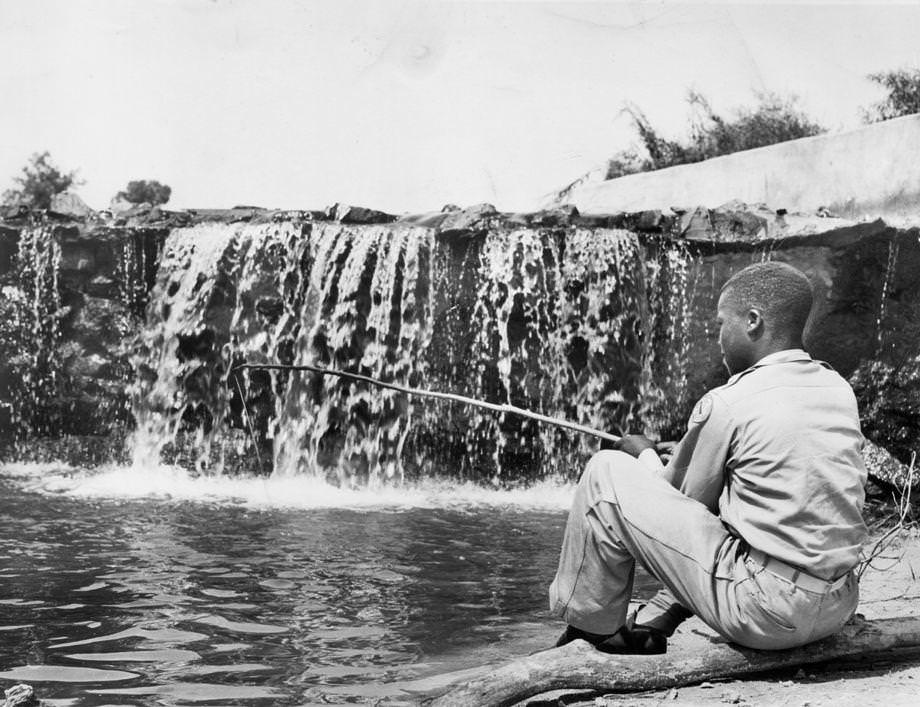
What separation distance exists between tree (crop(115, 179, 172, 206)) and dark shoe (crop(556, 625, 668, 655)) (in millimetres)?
31378

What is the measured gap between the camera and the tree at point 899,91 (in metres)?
15.7

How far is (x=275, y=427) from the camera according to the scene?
1092 cm

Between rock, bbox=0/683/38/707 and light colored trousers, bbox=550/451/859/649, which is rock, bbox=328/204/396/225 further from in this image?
light colored trousers, bbox=550/451/859/649

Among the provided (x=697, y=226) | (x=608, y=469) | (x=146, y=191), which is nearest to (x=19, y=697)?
(x=608, y=469)

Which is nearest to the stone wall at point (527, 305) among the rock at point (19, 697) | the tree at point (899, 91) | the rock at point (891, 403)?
the rock at point (891, 403)

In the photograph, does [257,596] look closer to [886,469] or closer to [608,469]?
[608,469]

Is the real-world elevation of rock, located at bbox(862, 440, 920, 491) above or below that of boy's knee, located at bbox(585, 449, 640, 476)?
below

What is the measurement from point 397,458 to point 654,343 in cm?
306

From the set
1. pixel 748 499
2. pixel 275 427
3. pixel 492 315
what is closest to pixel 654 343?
pixel 492 315

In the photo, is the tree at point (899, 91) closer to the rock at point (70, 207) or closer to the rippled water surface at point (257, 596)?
the rippled water surface at point (257, 596)

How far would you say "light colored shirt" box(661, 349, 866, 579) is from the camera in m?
2.77

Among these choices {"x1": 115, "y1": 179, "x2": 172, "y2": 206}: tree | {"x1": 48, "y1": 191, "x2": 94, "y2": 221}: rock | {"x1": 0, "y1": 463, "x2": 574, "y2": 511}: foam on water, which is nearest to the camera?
{"x1": 0, "y1": 463, "x2": 574, "y2": 511}: foam on water

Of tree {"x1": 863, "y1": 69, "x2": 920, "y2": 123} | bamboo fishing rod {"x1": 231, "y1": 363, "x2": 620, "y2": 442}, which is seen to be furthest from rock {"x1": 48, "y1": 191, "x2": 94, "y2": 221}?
tree {"x1": 863, "y1": 69, "x2": 920, "y2": 123}

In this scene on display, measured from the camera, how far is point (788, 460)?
277 centimetres
